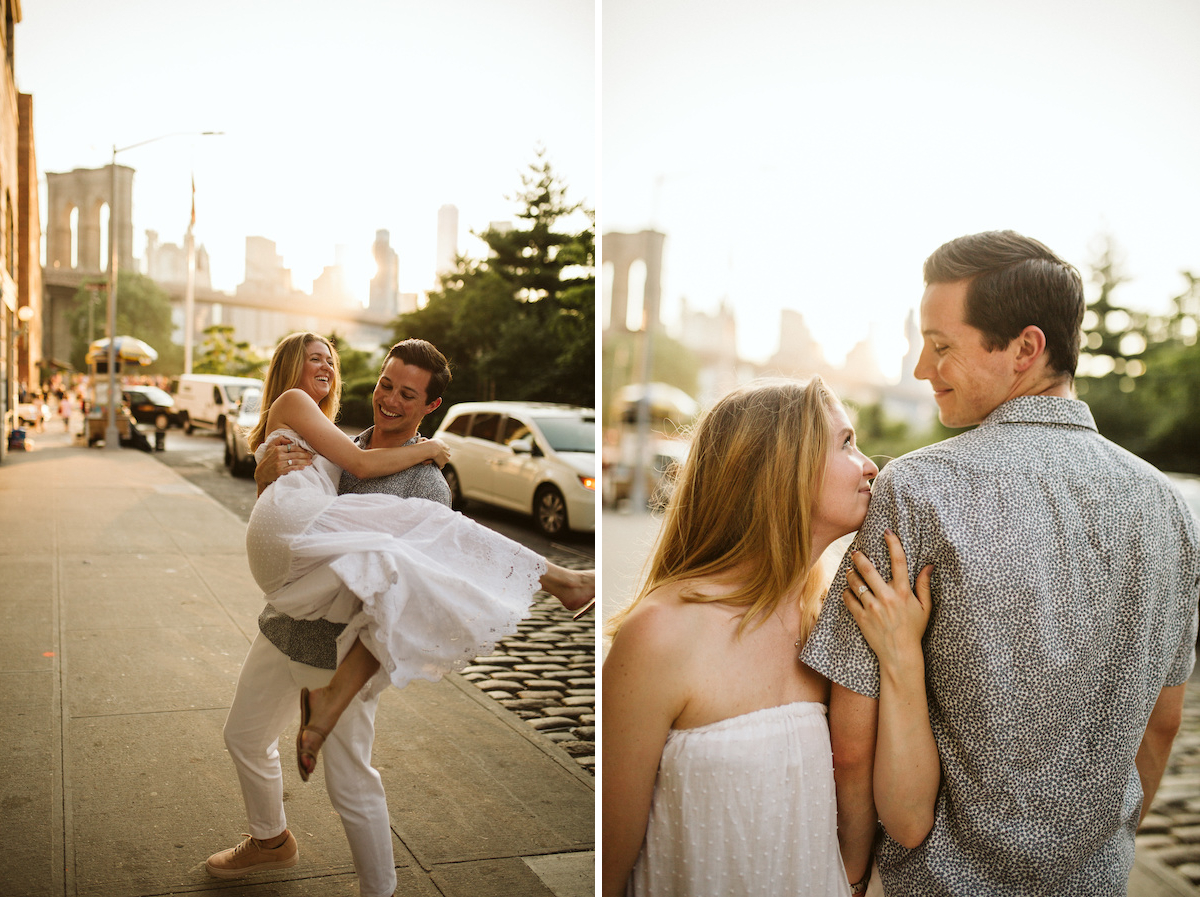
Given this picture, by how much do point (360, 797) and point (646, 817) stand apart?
0.72 meters

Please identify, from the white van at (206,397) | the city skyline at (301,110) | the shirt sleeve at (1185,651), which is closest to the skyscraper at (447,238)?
the city skyline at (301,110)

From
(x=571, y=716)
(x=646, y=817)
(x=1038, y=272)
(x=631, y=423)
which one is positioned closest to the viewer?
(x=1038, y=272)

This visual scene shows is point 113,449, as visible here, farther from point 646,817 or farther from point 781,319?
point 781,319

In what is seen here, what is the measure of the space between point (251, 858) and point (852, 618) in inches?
55.5

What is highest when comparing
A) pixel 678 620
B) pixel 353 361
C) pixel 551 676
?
pixel 353 361

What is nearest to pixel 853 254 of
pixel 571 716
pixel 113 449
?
pixel 571 716

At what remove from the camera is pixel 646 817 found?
5.38ft

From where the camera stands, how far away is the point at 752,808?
159 cm

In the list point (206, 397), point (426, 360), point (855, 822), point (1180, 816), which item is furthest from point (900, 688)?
point (1180, 816)

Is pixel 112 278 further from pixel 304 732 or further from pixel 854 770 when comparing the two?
pixel 854 770

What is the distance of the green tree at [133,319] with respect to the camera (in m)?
2.22

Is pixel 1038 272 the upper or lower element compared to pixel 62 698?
upper

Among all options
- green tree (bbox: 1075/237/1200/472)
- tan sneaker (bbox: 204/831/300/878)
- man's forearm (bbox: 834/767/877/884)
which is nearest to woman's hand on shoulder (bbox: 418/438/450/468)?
tan sneaker (bbox: 204/831/300/878)

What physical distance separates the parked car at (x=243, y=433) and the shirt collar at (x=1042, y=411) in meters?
1.51
